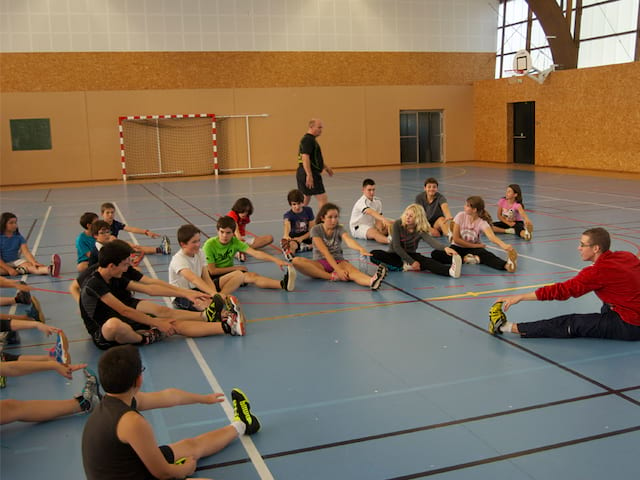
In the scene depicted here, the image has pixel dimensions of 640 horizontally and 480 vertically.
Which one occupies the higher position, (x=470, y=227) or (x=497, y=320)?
(x=470, y=227)

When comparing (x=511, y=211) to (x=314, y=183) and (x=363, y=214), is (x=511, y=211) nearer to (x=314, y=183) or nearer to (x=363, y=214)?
(x=363, y=214)

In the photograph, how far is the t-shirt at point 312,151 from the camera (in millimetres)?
10547

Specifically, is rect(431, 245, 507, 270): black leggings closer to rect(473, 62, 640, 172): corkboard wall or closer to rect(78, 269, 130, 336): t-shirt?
rect(78, 269, 130, 336): t-shirt

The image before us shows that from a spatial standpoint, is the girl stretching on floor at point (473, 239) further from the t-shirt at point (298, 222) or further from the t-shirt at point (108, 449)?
the t-shirt at point (108, 449)

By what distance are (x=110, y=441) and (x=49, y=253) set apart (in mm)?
7797

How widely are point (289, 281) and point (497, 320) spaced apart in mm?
2542

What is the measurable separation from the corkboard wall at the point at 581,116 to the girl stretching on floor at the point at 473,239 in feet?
47.5

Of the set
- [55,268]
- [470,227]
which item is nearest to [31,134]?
[55,268]

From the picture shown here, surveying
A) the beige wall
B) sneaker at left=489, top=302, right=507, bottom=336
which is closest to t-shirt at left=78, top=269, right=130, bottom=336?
sneaker at left=489, top=302, right=507, bottom=336

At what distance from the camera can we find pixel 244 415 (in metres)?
3.71

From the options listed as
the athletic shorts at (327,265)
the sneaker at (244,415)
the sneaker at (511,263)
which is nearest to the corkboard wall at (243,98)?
the athletic shorts at (327,265)

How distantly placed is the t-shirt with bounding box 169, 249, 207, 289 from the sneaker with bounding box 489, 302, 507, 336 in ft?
9.13

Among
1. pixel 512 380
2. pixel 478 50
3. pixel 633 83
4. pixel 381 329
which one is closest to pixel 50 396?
pixel 381 329

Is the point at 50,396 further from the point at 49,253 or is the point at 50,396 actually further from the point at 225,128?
the point at 225,128
